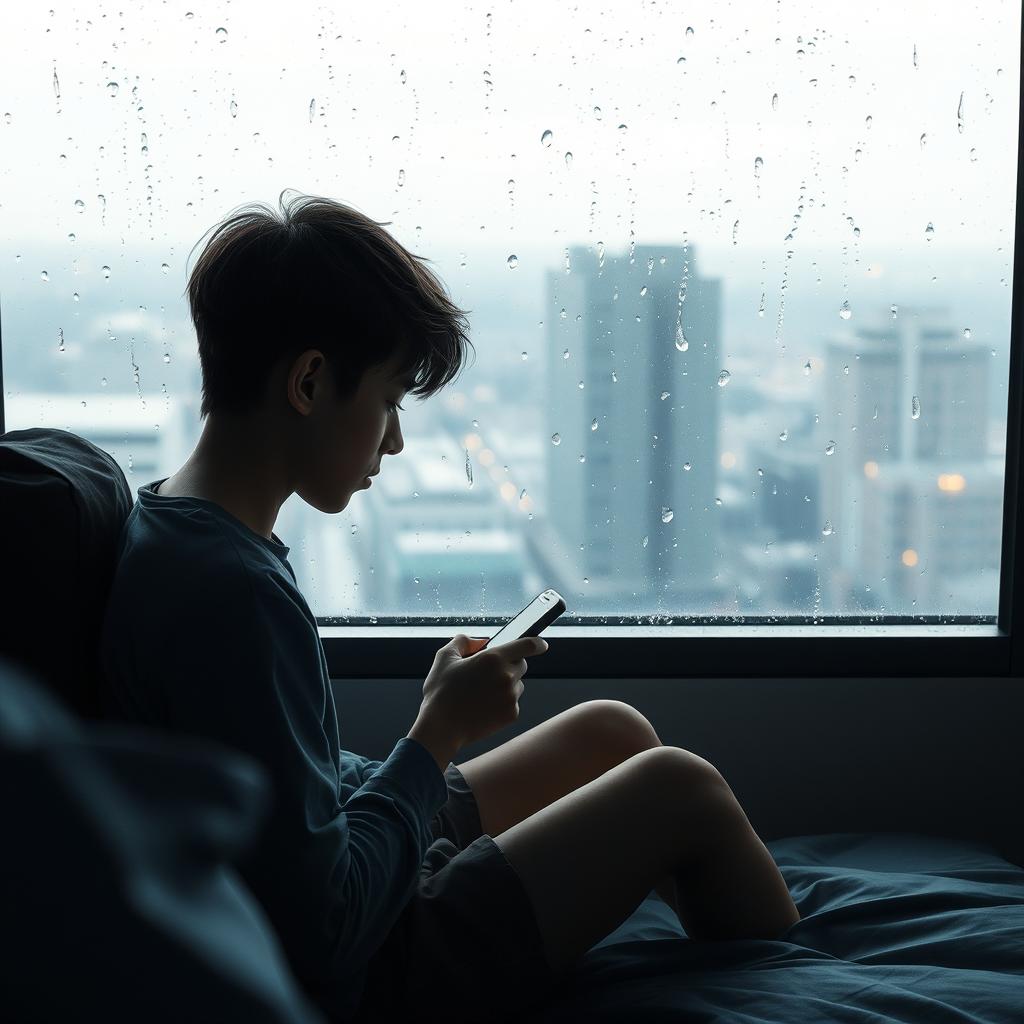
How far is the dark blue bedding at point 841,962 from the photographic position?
0.86 meters

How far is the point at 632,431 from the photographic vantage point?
1.49 meters

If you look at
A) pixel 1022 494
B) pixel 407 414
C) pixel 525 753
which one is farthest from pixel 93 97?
pixel 1022 494

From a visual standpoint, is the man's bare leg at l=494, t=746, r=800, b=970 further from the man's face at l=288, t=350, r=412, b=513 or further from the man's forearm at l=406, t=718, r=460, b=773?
the man's face at l=288, t=350, r=412, b=513

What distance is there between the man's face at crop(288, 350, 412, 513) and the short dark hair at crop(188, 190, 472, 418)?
1cm

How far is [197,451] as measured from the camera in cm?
88

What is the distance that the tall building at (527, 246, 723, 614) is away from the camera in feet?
4.78

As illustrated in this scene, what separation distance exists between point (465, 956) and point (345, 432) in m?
0.44

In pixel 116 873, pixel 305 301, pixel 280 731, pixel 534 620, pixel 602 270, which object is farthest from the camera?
pixel 602 270

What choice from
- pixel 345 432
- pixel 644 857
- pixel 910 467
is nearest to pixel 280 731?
pixel 345 432

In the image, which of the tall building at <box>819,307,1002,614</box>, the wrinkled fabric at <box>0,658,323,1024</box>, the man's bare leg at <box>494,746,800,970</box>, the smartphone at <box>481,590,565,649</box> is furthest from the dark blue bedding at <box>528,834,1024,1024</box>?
the wrinkled fabric at <box>0,658,323,1024</box>

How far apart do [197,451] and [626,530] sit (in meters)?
0.76

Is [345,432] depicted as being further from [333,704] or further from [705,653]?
[705,653]

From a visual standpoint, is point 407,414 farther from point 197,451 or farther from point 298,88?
point 197,451

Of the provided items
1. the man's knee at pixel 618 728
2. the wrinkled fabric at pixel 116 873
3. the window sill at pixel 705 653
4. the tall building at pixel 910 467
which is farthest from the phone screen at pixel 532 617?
the wrinkled fabric at pixel 116 873
